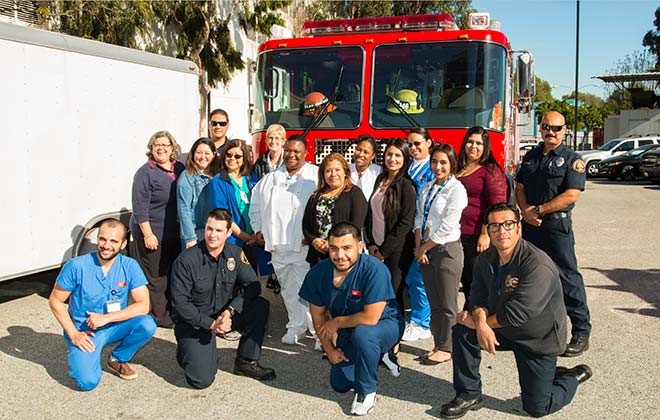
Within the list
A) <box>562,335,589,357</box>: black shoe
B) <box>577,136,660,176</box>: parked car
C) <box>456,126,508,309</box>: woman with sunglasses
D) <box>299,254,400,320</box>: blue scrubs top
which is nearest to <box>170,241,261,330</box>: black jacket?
<box>299,254,400,320</box>: blue scrubs top

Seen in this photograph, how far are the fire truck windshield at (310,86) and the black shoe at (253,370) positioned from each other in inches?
110

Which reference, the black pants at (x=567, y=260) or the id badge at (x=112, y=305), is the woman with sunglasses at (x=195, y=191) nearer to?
the id badge at (x=112, y=305)

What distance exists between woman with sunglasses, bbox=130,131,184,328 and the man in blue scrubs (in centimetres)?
98

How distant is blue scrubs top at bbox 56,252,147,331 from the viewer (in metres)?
4.53

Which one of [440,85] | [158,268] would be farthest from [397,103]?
[158,268]

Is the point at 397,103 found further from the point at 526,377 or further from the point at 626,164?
the point at 626,164

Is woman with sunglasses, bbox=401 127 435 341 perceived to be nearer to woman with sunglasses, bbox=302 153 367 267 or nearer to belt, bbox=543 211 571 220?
woman with sunglasses, bbox=302 153 367 267

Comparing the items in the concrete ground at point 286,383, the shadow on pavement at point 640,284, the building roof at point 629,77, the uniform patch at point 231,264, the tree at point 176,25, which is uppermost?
the building roof at point 629,77

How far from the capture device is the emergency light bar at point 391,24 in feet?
22.4

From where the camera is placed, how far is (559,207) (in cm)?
484

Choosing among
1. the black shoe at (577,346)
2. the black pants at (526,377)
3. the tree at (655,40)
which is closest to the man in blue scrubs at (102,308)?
the black pants at (526,377)

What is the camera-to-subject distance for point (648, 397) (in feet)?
13.6

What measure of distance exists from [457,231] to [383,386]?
1238 mm

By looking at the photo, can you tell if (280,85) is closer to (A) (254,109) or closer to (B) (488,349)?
(A) (254,109)
